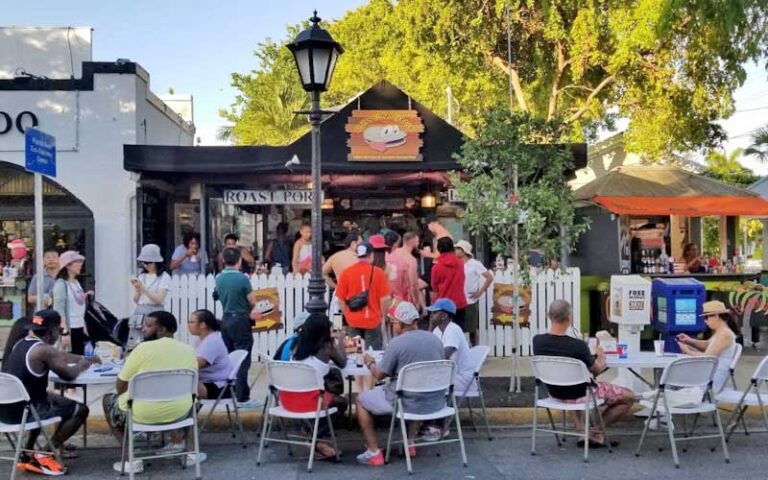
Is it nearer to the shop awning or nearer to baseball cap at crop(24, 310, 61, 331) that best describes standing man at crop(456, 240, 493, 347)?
the shop awning

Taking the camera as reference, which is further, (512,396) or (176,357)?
(512,396)

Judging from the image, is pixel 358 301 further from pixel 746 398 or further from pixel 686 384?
pixel 746 398

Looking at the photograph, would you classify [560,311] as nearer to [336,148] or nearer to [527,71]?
[336,148]

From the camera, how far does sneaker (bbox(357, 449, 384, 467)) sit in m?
5.72

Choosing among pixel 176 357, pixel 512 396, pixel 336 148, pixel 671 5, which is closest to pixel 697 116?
pixel 671 5

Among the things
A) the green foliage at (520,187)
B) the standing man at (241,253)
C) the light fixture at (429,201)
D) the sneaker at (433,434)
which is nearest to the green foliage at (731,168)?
the light fixture at (429,201)

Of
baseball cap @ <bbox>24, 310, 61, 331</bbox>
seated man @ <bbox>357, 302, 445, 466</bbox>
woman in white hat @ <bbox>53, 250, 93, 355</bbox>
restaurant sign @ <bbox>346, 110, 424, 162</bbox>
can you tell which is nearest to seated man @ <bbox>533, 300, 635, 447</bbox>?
seated man @ <bbox>357, 302, 445, 466</bbox>

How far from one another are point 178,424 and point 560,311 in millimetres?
3192

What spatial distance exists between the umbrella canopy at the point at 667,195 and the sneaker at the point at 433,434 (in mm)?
6922

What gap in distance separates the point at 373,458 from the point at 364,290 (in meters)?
2.02

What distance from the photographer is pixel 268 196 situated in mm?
11445

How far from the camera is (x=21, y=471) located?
559 cm

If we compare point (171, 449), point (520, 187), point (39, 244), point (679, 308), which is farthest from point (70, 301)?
point (679, 308)

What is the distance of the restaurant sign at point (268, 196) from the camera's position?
11413mm
